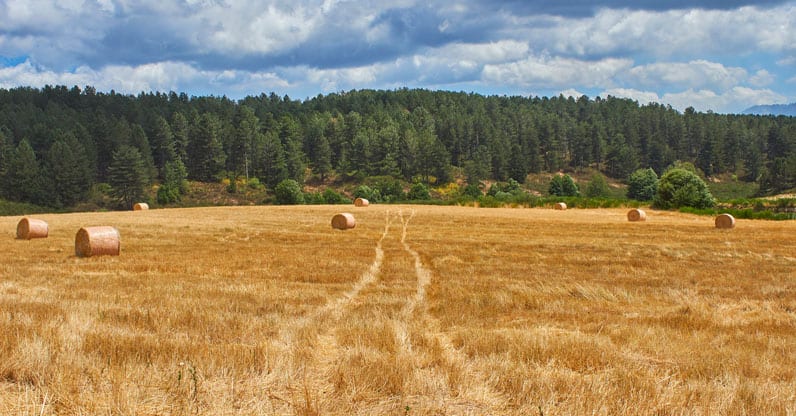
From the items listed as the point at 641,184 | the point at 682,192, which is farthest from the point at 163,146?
the point at 682,192

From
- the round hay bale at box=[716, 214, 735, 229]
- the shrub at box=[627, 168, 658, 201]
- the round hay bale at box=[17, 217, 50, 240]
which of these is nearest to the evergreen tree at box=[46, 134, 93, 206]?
the round hay bale at box=[17, 217, 50, 240]

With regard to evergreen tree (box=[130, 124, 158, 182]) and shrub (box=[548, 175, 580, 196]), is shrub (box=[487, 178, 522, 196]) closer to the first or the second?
shrub (box=[548, 175, 580, 196])

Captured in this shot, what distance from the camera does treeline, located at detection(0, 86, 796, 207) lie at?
351 feet

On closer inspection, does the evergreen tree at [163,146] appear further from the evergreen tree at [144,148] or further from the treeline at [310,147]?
the evergreen tree at [144,148]

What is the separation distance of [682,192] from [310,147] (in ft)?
347

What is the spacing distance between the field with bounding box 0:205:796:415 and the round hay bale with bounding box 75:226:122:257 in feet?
2.73

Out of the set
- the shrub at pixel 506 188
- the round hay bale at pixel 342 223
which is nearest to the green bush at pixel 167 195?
the shrub at pixel 506 188

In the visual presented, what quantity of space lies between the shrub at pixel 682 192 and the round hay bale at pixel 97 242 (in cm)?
5643

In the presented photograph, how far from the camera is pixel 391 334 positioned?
30.1 ft

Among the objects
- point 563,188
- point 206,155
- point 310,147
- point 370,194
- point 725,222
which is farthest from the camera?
point 310,147

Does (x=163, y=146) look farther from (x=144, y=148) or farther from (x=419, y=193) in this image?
(x=419, y=193)

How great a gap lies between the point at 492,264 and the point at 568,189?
9816 cm

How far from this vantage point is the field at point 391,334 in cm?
614

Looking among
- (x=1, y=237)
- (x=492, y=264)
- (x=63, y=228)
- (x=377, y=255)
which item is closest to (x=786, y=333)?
(x=492, y=264)
